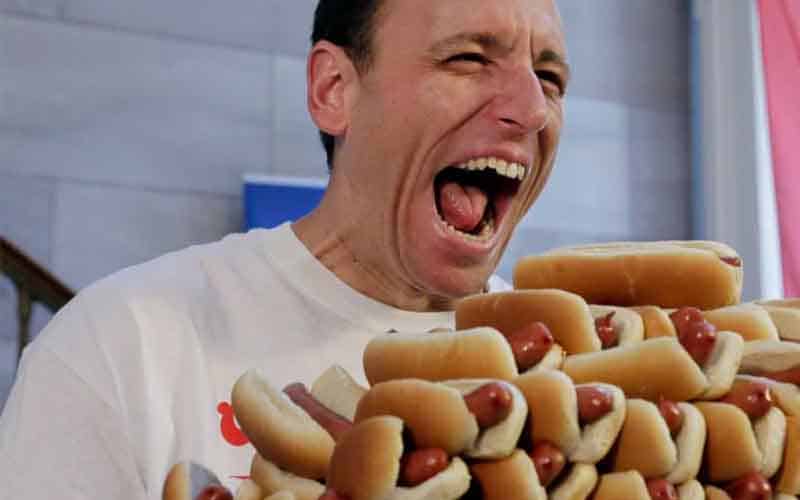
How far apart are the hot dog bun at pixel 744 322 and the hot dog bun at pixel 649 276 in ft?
0.04

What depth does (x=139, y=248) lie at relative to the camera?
375 centimetres

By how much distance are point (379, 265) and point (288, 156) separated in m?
2.67

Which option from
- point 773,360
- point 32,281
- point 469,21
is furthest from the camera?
point 32,281

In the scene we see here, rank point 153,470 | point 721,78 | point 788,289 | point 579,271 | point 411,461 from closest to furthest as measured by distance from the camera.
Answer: point 411,461 < point 579,271 < point 153,470 < point 788,289 < point 721,78

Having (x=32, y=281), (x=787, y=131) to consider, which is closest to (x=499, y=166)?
(x=32, y=281)

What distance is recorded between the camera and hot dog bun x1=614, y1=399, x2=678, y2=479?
0.49 metres

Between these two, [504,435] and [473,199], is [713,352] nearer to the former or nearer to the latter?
[504,435]

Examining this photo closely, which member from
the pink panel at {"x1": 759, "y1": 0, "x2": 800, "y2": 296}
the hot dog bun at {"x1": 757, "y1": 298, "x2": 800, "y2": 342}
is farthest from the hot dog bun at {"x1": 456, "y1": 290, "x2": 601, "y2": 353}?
the pink panel at {"x1": 759, "y1": 0, "x2": 800, "y2": 296}

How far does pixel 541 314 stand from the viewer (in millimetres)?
538

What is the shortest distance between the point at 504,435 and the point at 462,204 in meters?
0.92

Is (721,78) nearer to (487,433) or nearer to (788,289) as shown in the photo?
(788,289)

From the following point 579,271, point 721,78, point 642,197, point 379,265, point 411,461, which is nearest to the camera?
point 411,461

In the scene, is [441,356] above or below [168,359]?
above

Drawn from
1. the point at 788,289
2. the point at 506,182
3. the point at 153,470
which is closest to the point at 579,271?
Answer: the point at 153,470
